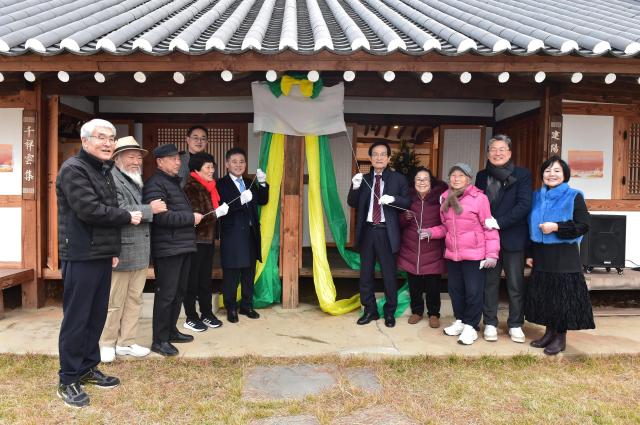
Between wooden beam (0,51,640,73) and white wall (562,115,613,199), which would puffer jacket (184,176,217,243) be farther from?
white wall (562,115,613,199)

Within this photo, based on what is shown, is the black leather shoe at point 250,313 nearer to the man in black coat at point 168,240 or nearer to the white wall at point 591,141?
the man in black coat at point 168,240

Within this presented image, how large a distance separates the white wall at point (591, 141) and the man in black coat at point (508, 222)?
1.97 m

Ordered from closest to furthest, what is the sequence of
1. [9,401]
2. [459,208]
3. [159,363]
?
[9,401] < [159,363] < [459,208]

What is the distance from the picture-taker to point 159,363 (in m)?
3.68

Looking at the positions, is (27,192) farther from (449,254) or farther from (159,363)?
(449,254)

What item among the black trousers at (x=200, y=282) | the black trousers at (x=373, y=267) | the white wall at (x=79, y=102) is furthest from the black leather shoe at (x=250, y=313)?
the white wall at (x=79, y=102)

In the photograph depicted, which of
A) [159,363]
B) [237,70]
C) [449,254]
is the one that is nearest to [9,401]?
[159,363]

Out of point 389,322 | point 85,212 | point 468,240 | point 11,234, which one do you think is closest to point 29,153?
point 11,234

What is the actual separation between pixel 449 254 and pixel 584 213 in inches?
46.3

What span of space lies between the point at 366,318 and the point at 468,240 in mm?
1392

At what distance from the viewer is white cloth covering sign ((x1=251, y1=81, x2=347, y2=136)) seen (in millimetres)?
4809

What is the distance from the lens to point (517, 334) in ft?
14.0

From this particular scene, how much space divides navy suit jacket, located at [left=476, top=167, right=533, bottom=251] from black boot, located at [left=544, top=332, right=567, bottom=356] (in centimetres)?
84

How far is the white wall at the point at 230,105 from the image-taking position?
6.98 meters
